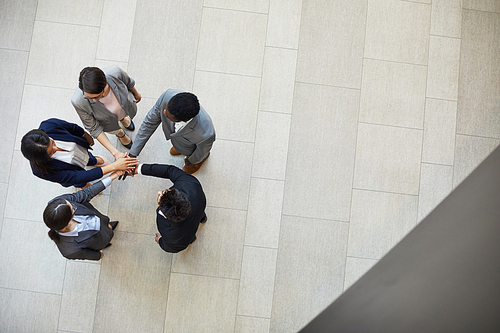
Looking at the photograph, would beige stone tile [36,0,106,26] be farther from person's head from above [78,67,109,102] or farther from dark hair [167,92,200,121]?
dark hair [167,92,200,121]

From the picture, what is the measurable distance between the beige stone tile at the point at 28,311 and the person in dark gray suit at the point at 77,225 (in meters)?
0.92

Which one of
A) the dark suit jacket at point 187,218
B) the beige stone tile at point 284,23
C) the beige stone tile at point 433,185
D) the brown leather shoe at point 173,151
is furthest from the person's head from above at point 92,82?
the beige stone tile at point 433,185

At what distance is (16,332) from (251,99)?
3049mm

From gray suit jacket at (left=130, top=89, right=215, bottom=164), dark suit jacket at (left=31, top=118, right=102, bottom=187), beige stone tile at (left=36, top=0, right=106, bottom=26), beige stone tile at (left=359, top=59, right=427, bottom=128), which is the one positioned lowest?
dark suit jacket at (left=31, top=118, right=102, bottom=187)

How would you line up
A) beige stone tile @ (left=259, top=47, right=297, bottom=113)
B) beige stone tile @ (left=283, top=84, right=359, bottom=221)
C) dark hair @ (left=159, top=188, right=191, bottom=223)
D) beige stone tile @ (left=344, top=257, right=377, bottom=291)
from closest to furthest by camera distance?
dark hair @ (left=159, top=188, right=191, bottom=223), beige stone tile @ (left=344, top=257, right=377, bottom=291), beige stone tile @ (left=283, top=84, right=359, bottom=221), beige stone tile @ (left=259, top=47, right=297, bottom=113)

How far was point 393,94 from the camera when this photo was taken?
11.0 ft

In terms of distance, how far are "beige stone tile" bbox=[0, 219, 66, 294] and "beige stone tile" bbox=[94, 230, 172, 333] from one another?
1.42 ft

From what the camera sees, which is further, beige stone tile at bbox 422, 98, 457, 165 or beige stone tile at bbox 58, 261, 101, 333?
beige stone tile at bbox 422, 98, 457, 165

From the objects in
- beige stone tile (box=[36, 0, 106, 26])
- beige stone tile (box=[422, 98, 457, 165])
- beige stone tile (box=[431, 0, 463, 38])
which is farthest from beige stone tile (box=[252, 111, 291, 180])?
beige stone tile (box=[36, 0, 106, 26])

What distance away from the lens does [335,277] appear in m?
3.09

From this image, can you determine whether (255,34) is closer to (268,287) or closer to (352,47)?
(352,47)

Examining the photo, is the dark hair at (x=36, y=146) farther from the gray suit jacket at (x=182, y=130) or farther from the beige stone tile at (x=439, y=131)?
the beige stone tile at (x=439, y=131)

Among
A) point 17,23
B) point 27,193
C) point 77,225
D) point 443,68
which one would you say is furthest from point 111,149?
point 443,68

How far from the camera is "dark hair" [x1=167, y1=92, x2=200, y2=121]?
6.88ft
